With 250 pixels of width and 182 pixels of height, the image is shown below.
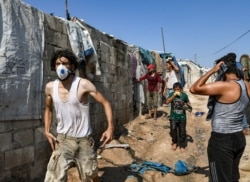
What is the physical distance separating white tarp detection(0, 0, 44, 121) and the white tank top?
0.96 m

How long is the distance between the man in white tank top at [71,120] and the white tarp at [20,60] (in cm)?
81

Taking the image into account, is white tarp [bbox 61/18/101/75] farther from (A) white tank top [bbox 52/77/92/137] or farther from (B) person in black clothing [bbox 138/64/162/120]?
(B) person in black clothing [bbox 138/64/162/120]

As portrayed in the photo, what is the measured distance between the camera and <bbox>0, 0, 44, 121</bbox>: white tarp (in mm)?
4125

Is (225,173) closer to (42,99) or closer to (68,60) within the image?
(68,60)

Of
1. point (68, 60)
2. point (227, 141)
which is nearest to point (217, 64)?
point (227, 141)

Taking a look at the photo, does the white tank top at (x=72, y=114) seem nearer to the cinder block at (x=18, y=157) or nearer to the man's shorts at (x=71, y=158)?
the man's shorts at (x=71, y=158)

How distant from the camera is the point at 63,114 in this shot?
3.53 m

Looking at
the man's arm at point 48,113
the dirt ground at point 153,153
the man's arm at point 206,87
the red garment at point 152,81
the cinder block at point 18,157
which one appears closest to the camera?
the man's arm at point 206,87

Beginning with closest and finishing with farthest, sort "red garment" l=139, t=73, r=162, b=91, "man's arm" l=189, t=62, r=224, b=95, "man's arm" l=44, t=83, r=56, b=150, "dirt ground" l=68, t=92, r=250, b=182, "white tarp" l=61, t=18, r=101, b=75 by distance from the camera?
"man's arm" l=189, t=62, r=224, b=95 < "man's arm" l=44, t=83, r=56, b=150 < "dirt ground" l=68, t=92, r=250, b=182 < "white tarp" l=61, t=18, r=101, b=75 < "red garment" l=139, t=73, r=162, b=91

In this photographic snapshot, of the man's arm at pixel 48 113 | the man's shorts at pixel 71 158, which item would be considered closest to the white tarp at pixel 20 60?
the man's arm at pixel 48 113

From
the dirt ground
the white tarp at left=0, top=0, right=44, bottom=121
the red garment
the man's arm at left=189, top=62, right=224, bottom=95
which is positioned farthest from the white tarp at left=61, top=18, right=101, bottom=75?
the red garment

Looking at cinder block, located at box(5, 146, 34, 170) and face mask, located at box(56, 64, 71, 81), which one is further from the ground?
face mask, located at box(56, 64, 71, 81)

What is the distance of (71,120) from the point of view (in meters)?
3.55

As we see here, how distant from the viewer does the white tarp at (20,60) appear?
4.12 meters
